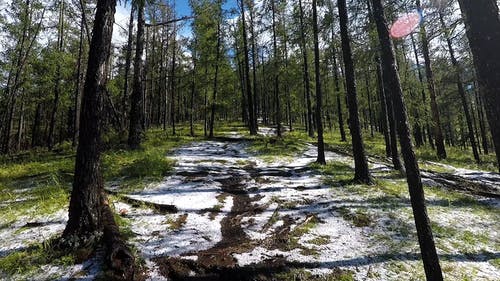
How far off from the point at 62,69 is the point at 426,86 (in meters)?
27.7

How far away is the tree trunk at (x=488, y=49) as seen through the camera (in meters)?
3.66

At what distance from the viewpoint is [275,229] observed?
6980mm

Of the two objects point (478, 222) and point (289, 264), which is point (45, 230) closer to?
point (289, 264)

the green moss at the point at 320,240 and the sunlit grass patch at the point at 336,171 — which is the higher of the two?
the sunlit grass patch at the point at 336,171

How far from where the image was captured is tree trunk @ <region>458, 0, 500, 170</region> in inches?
144

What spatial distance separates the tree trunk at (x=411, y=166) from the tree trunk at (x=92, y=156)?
5.24 meters

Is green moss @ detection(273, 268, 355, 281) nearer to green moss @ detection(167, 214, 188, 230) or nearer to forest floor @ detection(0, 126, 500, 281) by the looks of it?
forest floor @ detection(0, 126, 500, 281)

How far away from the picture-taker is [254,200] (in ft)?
29.8

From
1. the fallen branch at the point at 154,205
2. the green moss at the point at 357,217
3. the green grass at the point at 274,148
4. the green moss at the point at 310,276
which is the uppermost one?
the green grass at the point at 274,148

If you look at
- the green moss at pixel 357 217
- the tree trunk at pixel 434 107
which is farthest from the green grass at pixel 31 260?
the tree trunk at pixel 434 107

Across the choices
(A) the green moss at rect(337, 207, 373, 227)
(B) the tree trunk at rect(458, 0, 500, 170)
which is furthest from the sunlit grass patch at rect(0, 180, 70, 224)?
(B) the tree trunk at rect(458, 0, 500, 170)

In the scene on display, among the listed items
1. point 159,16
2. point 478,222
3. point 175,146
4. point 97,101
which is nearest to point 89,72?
point 97,101

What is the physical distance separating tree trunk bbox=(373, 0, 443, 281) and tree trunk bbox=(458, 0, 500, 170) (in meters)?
1.26

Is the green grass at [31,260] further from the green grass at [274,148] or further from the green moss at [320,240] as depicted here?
the green grass at [274,148]
